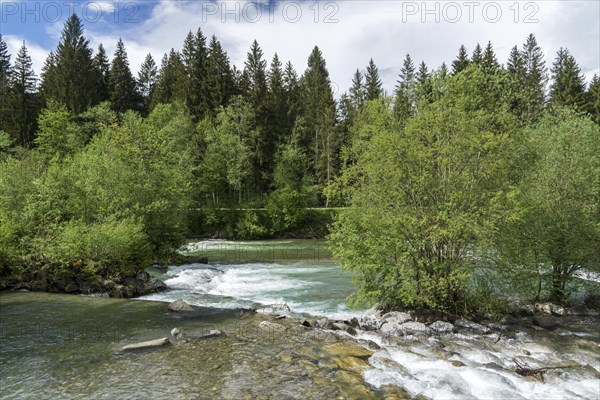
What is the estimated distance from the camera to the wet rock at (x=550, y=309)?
15.3 meters

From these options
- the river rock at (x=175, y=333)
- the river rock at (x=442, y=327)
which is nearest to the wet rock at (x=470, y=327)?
the river rock at (x=442, y=327)

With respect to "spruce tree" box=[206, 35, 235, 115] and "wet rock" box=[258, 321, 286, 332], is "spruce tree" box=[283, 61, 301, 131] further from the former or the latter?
"wet rock" box=[258, 321, 286, 332]

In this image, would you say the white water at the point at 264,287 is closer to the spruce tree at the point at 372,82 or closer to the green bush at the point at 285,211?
the green bush at the point at 285,211

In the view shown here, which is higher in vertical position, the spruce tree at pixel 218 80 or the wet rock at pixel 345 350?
the spruce tree at pixel 218 80

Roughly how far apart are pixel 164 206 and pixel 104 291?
760 centimetres

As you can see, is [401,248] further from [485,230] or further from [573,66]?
[573,66]

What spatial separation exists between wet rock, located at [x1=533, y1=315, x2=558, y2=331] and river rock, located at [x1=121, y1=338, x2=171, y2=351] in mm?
12017

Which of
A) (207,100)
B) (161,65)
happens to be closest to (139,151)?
(207,100)

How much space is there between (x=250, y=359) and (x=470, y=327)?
7124 millimetres

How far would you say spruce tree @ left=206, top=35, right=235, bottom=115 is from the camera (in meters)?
61.0

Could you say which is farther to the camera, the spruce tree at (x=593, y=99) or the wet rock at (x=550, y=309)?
the spruce tree at (x=593, y=99)

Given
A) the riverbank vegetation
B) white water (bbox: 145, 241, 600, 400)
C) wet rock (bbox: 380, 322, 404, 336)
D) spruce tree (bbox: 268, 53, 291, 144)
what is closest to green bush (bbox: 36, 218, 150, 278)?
the riverbank vegetation

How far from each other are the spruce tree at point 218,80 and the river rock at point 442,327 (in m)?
51.6

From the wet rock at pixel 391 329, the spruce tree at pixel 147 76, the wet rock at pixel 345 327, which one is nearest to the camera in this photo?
the wet rock at pixel 391 329
